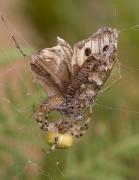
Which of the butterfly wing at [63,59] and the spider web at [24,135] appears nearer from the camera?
the butterfly wing at [63,59]

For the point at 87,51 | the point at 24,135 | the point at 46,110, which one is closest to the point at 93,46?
the point at 87,51

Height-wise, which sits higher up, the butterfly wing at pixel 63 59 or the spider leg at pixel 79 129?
the butterfly wing at pixel 63 59

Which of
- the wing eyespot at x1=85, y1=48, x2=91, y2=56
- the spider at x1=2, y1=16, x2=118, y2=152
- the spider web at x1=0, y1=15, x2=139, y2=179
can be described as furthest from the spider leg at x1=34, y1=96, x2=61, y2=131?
the spider web at x1=0, y1=15, x2=139, y2=179

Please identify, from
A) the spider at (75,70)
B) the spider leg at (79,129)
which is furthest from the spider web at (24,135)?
the spider at (75,70)

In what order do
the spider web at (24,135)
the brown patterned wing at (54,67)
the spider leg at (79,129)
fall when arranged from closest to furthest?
the brown patterned wing at (54,67) < the spider leg at (79,129) < the spider web at (24,135)

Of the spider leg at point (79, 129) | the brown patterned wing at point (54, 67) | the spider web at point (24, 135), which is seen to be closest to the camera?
the brown patterned wing at point (54, 67)

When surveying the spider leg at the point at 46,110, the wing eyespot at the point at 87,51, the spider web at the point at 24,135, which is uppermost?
the spider web at the point at 24,135

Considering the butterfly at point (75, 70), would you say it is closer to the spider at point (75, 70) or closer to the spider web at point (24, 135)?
the spider at point (75, 70)

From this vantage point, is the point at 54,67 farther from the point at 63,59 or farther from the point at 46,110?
the point at 46,110
